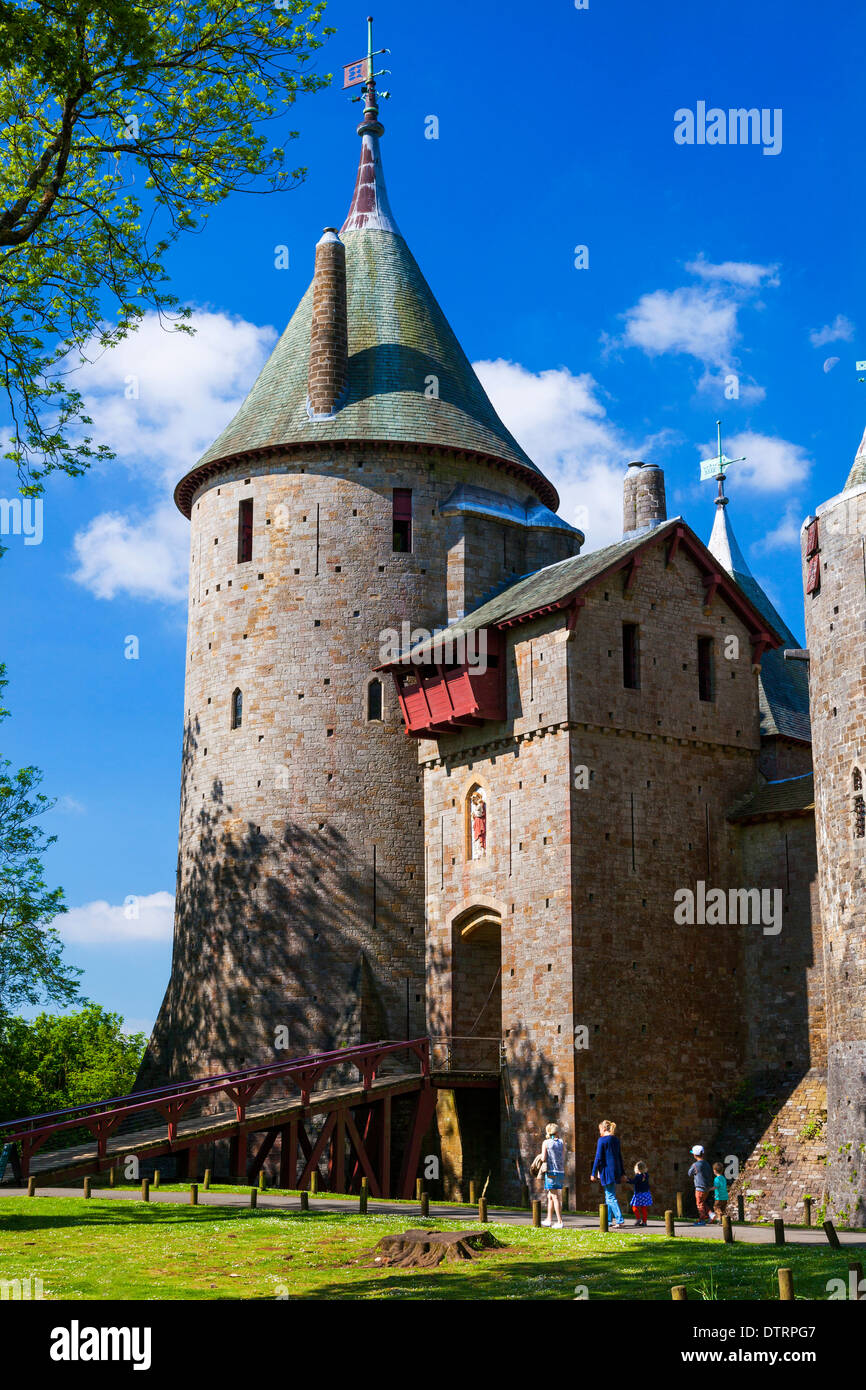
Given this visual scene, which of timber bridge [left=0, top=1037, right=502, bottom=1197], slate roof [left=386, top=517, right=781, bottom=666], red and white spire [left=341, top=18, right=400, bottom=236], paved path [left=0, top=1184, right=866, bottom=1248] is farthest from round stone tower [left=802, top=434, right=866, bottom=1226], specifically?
red and white spire [left=341, top=18, right=400, bottom=236]

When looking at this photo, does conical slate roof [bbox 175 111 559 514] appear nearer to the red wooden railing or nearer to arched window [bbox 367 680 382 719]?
arched window [bbox 367 680 382 719]

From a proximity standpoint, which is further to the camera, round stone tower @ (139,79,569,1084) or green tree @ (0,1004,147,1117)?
green tree @ (0,1004,147,1117)

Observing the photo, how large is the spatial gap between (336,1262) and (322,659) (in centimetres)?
2305

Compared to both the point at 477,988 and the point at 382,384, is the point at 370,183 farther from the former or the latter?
the point at 477,988

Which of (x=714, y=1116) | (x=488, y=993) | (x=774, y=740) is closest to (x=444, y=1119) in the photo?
(x=488, y=993)

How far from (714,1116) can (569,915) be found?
5759mm

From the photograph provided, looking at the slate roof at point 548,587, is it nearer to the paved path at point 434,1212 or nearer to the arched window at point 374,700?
the arched window at point 374,700

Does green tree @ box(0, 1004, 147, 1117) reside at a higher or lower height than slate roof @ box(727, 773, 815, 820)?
lower

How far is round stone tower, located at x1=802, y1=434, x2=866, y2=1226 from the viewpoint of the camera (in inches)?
1091

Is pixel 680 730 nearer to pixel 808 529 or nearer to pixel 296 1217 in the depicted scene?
pixel 808 529

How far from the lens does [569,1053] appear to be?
1286 inches

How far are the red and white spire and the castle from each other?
113cm

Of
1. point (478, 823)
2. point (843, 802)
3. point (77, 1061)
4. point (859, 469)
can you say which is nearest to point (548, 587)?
point (478, 823)

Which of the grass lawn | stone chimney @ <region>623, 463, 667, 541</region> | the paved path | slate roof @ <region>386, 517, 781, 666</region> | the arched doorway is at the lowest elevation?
the paved path
